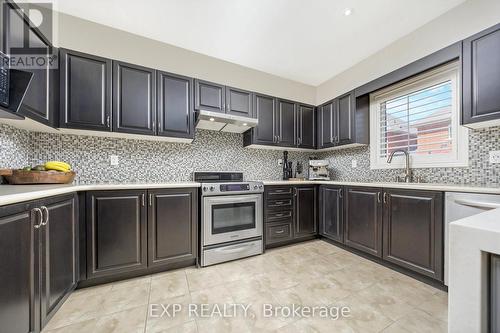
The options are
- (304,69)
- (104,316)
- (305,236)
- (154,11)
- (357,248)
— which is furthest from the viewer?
(304,69)

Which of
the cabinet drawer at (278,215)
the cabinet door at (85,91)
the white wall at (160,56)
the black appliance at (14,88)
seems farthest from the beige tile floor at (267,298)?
the white wall at (160,56)

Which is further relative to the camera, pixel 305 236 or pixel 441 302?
pixel 305 236

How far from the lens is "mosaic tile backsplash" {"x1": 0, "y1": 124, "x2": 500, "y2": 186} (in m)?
1.87

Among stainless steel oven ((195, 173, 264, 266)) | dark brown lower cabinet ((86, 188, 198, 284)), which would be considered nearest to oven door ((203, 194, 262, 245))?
stainless steel oven ((195, 173, 264, 266))

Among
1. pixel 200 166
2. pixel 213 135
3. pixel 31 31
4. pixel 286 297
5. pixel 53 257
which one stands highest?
pixel 31 31

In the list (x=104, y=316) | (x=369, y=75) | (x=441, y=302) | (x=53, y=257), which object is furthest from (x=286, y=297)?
(x=369, y=75)

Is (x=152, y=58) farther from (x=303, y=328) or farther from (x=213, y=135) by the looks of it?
(x=303, y=328)

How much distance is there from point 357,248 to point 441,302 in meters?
0.92

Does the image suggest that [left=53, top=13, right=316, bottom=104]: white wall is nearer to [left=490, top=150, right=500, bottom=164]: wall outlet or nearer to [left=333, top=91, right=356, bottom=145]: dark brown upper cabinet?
[left=333, top=91, right=356, bottom=145]: dark brown upper cabinet

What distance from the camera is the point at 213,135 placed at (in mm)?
2996

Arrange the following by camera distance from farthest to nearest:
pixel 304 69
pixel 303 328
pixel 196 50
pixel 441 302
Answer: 1. pixel 304 69
2. pixel 196 50
3. pixel 441 302
4. pixel 303 328

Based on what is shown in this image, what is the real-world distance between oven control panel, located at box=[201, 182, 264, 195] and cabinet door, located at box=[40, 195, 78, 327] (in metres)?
1.13

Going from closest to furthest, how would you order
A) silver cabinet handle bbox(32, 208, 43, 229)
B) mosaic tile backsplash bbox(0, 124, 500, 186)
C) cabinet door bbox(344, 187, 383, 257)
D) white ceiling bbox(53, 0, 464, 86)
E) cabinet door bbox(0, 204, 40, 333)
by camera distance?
1. cabinet door bbox(0, 204, 40, 333)
2. silver cabinet handle bbox(32, 208, 43, 229)
3. mosaic tile backsplash bbox(0, 124, 500, 186)
4. white ceiling bbox(53, 0, 464, 86)
5. cabinet door bbox(344, 187, 383, 257)

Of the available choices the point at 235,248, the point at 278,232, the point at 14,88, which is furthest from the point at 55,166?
the point at 278,232
